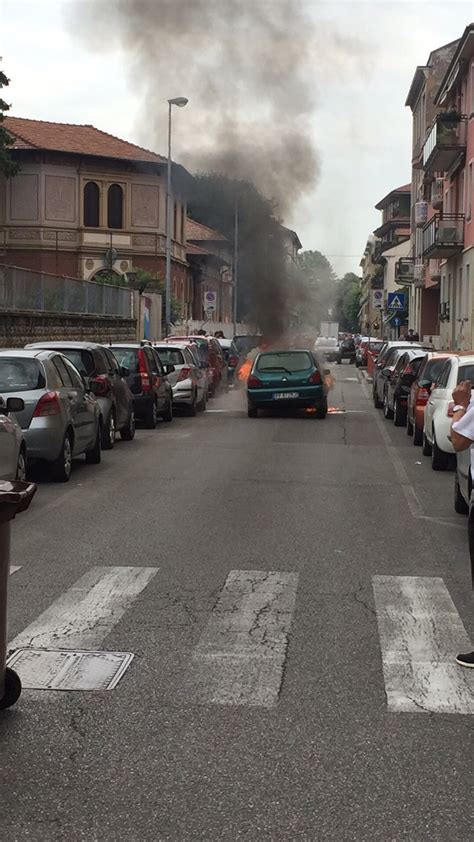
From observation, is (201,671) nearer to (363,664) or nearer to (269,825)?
(363,664)

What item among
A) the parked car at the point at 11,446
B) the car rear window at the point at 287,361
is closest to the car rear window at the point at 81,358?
the parked car at the point at 11,446

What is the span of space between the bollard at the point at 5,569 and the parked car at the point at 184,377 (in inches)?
776

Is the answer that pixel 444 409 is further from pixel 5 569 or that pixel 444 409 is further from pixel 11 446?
pixel 5 569

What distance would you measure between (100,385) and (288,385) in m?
7.63

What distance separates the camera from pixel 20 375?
44.5ft

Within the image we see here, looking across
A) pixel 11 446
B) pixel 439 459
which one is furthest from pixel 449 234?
pixel 11 446

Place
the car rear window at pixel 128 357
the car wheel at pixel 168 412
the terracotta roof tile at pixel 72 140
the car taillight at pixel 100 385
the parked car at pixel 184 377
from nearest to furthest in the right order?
the car taillight at pixel 100 385 → the car rear window at pixel 128 357 → the car wheel at pixel 168 412 → the parked car at pixel 184 377 → the terracotta roof tile at pixel 72 140

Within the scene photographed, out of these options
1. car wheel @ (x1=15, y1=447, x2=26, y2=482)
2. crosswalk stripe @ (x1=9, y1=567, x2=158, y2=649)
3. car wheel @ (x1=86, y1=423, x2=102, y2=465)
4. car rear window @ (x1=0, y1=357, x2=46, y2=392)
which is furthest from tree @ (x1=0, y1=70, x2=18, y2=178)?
crosswalk stripe @ (x1=9, y1=567, x2=158, y2=649)

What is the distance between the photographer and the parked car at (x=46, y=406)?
13.1 meters

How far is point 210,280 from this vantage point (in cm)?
7812

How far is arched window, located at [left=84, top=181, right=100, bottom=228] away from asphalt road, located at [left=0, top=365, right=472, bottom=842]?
46404mm

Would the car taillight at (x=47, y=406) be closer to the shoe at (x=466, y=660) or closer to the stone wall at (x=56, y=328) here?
the shoe at (x=466, y=660)

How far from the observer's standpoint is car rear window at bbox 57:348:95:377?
1748 centimetres

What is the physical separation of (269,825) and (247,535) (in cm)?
604
